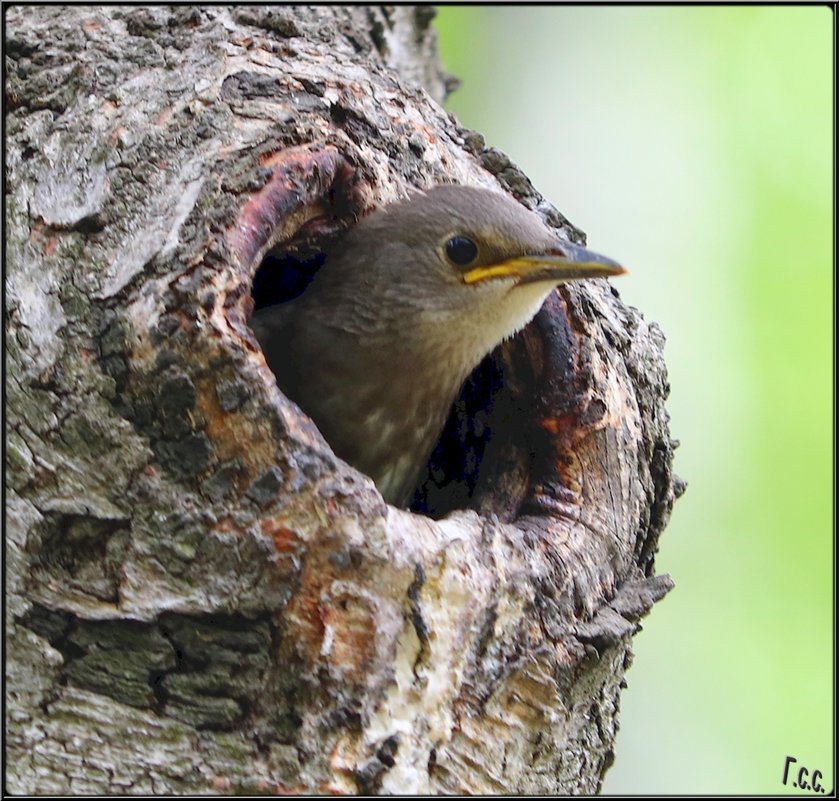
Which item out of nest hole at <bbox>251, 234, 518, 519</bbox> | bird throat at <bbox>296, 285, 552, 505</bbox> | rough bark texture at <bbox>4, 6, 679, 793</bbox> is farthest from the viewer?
nest hole at <bbox>251, 234, 518, 519</bbox>

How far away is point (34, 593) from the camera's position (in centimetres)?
230

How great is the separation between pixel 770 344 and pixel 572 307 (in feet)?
8.11

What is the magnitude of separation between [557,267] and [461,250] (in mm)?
290

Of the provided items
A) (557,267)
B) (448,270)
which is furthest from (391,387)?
(557,267)

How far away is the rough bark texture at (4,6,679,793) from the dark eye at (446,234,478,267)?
0.98 feet

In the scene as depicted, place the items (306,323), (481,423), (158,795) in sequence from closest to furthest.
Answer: (158,795) < (306,323) < (481,423)

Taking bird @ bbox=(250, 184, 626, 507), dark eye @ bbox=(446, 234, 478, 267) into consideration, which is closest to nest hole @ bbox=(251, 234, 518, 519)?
bird @ bbox=(250, 184, 626, 507)

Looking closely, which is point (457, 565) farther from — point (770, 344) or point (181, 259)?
point (770, 344)

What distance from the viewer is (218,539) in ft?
7.52

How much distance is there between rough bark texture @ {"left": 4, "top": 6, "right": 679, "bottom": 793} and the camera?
89.5 inches

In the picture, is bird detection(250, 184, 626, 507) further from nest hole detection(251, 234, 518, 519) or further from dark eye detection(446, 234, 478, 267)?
nest hole detection(251, 234, 518, 519)

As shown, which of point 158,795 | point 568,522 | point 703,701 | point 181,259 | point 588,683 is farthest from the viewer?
point 703,701

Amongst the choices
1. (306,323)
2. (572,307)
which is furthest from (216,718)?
(572,307)

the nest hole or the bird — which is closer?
the bird
